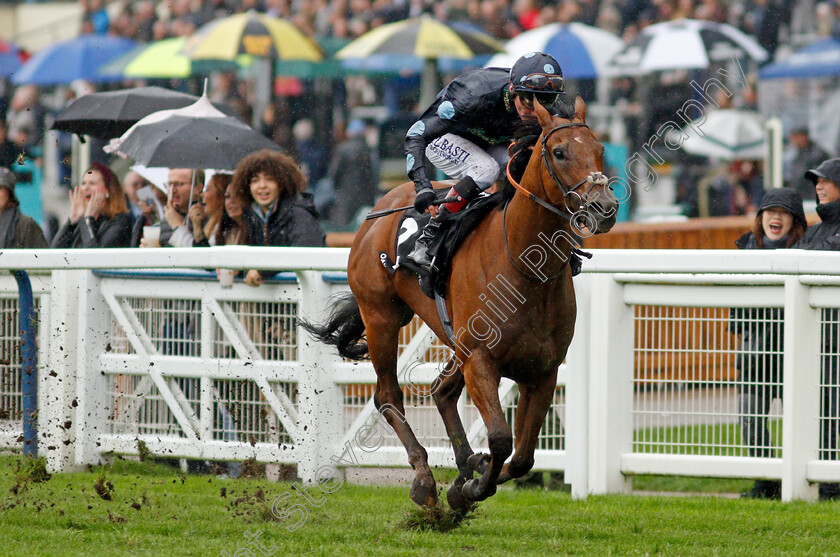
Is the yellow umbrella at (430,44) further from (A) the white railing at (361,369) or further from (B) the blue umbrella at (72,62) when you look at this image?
(A) the white railing at (361,369)

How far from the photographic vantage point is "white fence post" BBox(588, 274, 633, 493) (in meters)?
6.35

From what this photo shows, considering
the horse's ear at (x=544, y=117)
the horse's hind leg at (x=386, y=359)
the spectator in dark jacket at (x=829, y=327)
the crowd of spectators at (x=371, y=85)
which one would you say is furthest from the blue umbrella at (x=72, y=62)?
the horse's ear at (x=544, y=117)

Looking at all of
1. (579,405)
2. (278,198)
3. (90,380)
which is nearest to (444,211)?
(579,405)

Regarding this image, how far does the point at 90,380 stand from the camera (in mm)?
7141

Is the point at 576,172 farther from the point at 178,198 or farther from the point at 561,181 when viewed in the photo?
the point at 178,198

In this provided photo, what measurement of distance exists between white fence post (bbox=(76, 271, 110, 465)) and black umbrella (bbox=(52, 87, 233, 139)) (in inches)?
87.0

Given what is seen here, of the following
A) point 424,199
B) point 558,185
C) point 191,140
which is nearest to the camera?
point 558,185

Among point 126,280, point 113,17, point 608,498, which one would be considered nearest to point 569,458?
point 608,498

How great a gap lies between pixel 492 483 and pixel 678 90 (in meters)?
10.3

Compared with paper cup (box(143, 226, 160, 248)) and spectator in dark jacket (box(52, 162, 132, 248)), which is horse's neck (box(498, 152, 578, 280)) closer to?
paper cup (box(143, 226, 160, 248))

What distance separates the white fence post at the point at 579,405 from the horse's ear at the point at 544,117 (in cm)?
188

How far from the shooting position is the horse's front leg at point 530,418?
511 centimetres

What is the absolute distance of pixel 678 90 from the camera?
47.5 feet

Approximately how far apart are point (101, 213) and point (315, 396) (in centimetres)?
241
